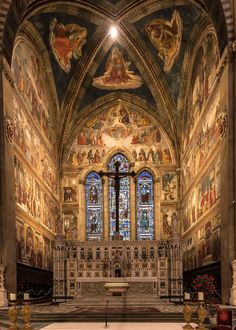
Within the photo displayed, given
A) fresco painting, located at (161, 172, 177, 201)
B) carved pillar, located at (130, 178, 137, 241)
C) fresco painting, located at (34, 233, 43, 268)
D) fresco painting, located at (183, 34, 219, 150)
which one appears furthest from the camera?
fresco painting, located at (161, 172, 177, 201)

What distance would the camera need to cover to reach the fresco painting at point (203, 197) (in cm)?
2259

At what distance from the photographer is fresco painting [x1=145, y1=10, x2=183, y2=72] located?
28.0 m

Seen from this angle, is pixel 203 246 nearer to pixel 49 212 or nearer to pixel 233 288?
pixel 233 288

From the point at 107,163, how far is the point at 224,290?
1817cm

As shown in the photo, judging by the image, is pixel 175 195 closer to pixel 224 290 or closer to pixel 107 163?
pixel 107 163

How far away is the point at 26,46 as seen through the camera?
2652 centimetres

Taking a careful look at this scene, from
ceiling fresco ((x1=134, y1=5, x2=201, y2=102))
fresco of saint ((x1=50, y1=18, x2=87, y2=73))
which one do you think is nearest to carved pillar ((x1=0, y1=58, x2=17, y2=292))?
fresco of saint ((x1=50, y1=18, x2=87, y2=73))

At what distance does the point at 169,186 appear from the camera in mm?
35781

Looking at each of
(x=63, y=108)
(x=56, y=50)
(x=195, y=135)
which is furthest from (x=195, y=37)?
(x=63, y=108)

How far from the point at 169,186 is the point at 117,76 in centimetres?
782

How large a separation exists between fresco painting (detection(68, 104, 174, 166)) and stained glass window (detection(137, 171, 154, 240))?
4.15 ft

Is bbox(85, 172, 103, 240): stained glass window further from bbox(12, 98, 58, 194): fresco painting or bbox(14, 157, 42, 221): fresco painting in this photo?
bbox(14, 157, 42, 221): fresco painting

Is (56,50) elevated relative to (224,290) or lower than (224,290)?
elevated

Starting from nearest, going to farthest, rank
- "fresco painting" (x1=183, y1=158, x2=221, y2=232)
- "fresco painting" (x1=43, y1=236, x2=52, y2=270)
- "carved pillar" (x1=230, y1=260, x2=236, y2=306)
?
1. "carved pillar" (x1=230, y1=260, x2=236, y2=306)
2. "fresco painting" (x1=183, y1=158, x2=221, y2=232)
3. "fresco painting" (x1=43, y1=236, x2=52, y2=270)
